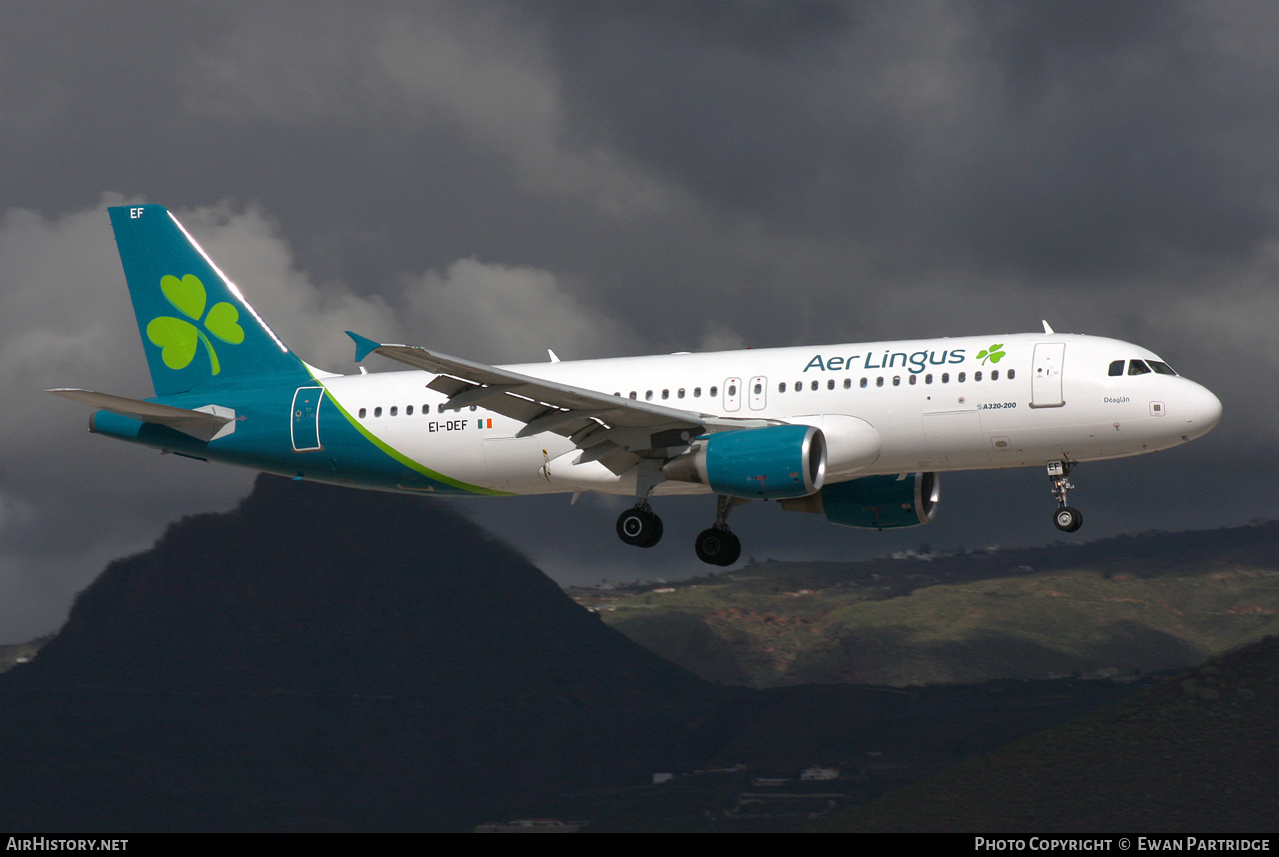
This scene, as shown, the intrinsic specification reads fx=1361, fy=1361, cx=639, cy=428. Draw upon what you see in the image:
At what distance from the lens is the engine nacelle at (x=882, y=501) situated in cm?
3756

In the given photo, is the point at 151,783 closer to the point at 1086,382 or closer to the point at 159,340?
the point at 159,340

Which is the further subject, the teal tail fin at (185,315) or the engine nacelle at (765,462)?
the teal tail fin at (185,315)

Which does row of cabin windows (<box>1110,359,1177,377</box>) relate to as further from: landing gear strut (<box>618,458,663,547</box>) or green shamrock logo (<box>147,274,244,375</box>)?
green shamrock logo (<box>147,274,244,375</box>)

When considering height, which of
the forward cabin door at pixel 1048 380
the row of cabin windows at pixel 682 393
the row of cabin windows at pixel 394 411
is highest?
the row of cabin windows at pixel 394 411

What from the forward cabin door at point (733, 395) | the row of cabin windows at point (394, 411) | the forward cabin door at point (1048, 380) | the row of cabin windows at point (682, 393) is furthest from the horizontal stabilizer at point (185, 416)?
the forward cabin door at point (1048, 380)

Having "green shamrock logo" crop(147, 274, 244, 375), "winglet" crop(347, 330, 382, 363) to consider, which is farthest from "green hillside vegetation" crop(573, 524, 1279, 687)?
"winglet" crop(347, 330, 382, 363)

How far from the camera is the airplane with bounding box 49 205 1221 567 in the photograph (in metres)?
31.9

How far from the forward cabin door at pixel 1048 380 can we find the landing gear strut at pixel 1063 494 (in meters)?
1.86

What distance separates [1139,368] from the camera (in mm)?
32156

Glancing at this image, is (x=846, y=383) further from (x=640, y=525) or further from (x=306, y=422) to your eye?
(x=306, y=422)

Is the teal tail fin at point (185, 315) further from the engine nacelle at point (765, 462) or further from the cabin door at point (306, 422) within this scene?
the engine nacelle at point (765, 462)

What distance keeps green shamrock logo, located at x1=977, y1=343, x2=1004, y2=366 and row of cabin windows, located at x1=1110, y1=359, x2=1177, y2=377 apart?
8.42 feet
